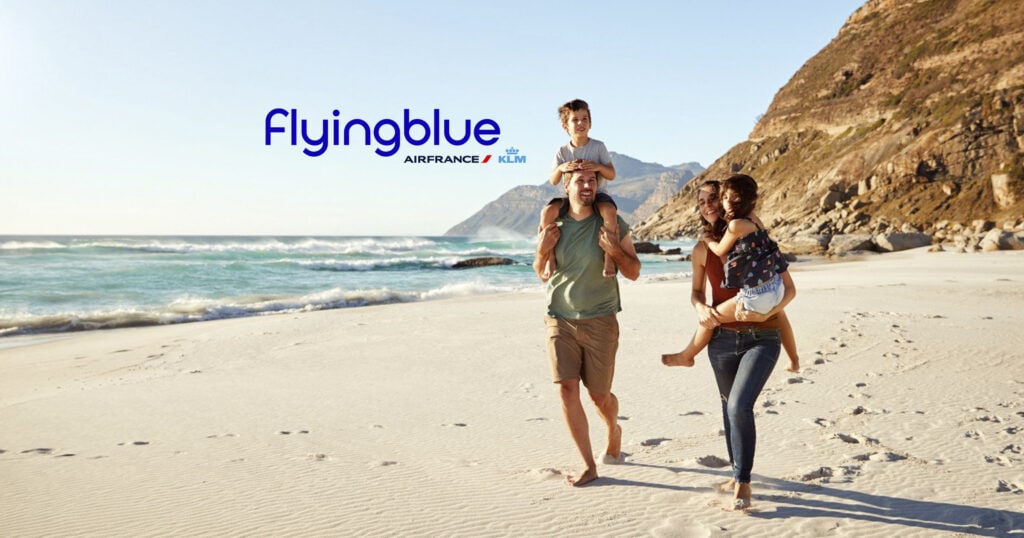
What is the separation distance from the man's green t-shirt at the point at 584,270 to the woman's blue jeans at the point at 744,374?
2.31 ft

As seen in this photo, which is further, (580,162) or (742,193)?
(580,162)

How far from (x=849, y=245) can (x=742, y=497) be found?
37.0 metres

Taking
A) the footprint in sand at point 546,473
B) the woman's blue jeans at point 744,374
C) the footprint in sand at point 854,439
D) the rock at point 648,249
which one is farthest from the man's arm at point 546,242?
the rock at point 648,249

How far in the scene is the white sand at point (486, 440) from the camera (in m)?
3.76

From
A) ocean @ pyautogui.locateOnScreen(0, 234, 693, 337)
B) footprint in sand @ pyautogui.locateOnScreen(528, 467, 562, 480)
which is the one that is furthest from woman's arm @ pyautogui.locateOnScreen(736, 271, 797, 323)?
ocean @ pyautogui.locateOnScreen(0, 234, 693, 337)

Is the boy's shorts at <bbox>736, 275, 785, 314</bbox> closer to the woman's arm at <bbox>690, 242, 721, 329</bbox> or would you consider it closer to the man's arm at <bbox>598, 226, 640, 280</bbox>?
the woman's arm at <bbox>690, 242, 721, 329</bbox>

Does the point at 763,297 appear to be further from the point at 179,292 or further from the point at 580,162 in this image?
the point at 179,292

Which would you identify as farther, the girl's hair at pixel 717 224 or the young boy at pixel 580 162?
the young boy at pixel 580 162

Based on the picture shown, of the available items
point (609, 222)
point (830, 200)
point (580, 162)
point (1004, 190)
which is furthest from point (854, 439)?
point (830, 200)

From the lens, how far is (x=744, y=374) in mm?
3576

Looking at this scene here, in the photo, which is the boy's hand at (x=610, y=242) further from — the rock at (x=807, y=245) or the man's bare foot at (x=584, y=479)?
the rock at (x=807, y=245)

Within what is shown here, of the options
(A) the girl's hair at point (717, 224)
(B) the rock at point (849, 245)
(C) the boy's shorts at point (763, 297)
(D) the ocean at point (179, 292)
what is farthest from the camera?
(B) the rock at point (849, 245)

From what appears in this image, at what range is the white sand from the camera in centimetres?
376

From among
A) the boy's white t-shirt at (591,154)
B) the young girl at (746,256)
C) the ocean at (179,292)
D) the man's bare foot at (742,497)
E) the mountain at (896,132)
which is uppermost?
the mountain at (896,132)
